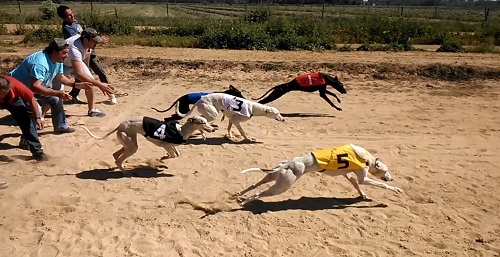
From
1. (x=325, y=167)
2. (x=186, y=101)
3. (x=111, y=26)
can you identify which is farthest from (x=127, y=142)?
(x=111, y=26)

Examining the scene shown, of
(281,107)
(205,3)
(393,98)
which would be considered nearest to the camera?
(281,107)

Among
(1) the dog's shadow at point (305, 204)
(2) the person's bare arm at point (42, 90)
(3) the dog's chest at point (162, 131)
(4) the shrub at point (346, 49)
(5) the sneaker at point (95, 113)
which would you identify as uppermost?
(2) the person's bare arm at point (42, 90)

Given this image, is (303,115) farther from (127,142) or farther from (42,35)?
(42,35)

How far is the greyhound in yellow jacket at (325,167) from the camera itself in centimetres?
634

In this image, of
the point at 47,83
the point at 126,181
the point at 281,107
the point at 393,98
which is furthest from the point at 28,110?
the point at 393,98

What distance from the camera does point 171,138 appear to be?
736 cm

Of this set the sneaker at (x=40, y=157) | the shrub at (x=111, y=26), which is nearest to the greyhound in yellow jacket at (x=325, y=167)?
the sneaker at (x=40, y=157)

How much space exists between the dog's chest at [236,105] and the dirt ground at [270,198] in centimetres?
67

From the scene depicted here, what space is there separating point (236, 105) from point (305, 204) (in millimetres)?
2749

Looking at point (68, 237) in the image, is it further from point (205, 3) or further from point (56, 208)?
point (205, 3)

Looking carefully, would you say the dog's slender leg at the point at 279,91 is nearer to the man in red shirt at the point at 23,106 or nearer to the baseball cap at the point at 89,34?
the baseball cap at the point at 89,34

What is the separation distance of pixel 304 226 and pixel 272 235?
0.48m

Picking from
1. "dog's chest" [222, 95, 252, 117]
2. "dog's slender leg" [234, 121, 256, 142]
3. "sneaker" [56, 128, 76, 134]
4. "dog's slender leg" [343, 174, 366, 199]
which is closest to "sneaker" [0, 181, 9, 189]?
"sneaker" [56, 128, 76, 134]

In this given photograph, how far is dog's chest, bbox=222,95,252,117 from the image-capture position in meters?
8.91
